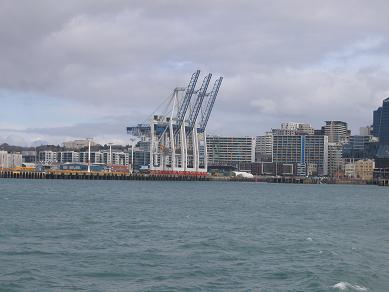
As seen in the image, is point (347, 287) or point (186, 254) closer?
point (347, 287)

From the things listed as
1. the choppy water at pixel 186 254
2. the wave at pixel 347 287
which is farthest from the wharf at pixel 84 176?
the wave at pixel 347 287

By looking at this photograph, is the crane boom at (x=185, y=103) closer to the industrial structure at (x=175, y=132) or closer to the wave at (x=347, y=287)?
the industrial structure at (x=175, y=132)

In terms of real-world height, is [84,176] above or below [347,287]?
above

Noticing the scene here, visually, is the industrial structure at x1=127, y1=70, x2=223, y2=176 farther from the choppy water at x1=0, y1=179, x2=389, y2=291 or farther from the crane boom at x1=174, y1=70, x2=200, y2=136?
the choppy water at x1=0, y1=179, x2=389, y2=291

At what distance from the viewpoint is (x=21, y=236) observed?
28391 mm

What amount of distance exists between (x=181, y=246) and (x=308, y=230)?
34.4 feet

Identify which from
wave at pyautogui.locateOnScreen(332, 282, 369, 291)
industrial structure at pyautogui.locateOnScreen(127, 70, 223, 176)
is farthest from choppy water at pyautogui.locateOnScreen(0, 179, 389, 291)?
industrial structure at pyautogui.locateOnScreen(127, 70, 223, 176)

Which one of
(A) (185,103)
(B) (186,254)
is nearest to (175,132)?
(A) (185,103)

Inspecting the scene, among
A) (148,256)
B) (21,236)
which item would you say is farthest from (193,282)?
(21,236)

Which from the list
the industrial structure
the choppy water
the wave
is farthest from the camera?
the industrial structure

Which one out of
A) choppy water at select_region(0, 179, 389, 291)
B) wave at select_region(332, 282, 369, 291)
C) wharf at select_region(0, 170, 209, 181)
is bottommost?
wave at select_region(332, 282, 369, 291)

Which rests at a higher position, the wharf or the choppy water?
the wharf

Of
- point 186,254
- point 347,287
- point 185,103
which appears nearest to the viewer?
point 347,287

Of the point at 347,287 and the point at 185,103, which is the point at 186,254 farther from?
the point at 185,103
